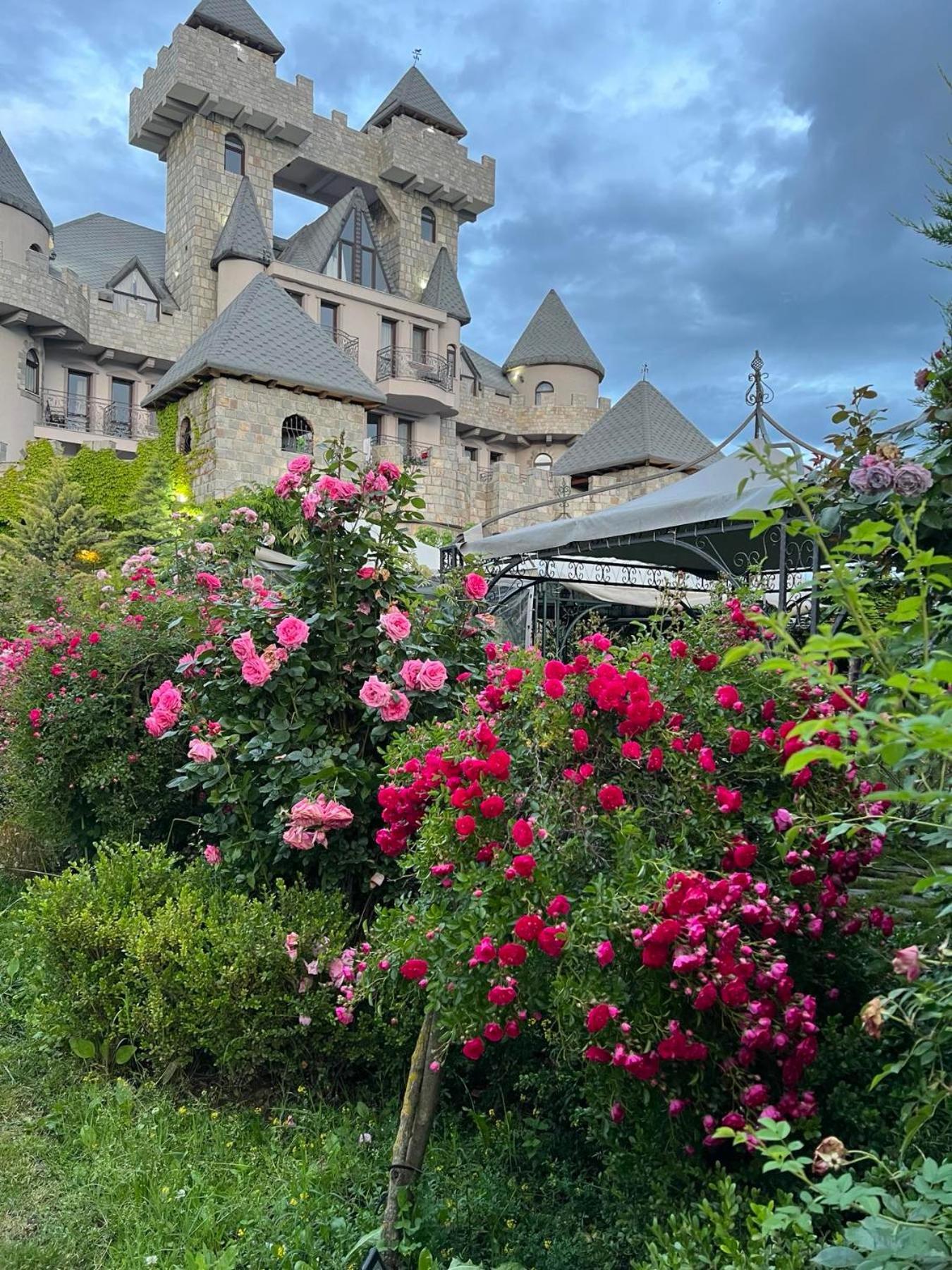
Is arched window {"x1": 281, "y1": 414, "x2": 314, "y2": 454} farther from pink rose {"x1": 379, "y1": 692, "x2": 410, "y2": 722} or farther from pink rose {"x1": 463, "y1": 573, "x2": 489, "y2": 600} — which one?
pink rose {"x1": 379, "y1": 692, "x2": 410, "y2": 722}

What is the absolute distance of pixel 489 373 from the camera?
39.7m

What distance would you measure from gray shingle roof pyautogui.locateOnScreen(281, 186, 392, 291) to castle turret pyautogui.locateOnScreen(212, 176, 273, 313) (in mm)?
1734

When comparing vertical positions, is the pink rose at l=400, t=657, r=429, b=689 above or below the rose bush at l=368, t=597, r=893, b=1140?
above

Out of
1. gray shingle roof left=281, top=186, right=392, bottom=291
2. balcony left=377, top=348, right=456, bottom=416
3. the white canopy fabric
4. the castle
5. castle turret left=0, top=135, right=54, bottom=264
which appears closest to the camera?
the white canopy fabric

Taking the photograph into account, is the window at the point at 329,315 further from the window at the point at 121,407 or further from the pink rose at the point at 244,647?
the pink rose at the point at 244,647

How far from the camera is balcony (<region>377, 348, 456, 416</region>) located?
30.8 m

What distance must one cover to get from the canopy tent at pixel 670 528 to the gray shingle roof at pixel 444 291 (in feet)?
82.8

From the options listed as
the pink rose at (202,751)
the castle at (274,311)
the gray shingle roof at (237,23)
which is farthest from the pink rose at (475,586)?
the gray shingle roof at (237,23)

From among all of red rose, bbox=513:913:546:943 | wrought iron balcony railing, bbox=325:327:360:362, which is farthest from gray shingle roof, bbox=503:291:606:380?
red rose, bbox=513:913:546:943

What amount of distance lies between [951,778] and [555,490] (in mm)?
27791

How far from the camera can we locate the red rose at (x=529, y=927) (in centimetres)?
210

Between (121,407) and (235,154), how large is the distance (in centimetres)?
869

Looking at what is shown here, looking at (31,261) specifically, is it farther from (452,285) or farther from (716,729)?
(716,729)

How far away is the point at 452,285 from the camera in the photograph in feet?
109
